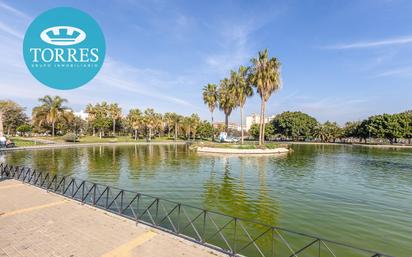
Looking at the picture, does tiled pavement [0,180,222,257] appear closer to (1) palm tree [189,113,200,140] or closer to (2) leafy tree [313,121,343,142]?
(1) palm tree [189,113,200,140]

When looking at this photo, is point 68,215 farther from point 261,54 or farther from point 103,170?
point 261,54

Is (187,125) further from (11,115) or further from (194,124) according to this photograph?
(11,115)

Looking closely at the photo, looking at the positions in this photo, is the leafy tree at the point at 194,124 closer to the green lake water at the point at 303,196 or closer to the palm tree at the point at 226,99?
the palm tree at the point at 226,99

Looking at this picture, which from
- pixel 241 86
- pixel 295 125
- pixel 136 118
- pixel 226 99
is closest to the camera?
pixel 241 86

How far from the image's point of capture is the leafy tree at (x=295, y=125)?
116 m

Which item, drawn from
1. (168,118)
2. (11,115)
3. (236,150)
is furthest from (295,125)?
(11,115)

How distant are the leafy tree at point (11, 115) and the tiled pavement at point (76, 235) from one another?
93.3 m

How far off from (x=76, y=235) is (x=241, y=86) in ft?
173

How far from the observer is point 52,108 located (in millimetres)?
81062

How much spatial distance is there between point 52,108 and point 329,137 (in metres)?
119

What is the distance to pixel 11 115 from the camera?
293 ft

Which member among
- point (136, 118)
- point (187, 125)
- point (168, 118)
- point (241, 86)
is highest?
point (241, 86)

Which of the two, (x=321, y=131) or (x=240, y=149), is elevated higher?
(x=321, y=131)

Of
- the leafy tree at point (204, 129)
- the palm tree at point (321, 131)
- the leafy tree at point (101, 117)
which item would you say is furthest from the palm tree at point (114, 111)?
the palm tree at point (321, 131)
